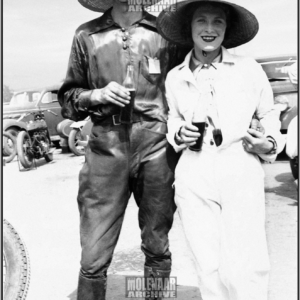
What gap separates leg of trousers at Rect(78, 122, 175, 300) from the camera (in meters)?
2.53

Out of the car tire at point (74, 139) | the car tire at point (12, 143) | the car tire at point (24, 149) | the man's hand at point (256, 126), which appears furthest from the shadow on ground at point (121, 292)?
the car tire at point (12, 143)

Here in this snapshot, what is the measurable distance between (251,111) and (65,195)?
17.6ft

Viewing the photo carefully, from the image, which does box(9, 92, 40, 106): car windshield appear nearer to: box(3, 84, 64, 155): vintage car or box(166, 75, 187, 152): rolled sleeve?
box(3, 84, 64, 155): vintage car

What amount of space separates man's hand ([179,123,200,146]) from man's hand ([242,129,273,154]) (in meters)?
0.23

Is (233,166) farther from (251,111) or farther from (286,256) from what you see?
(286,256)

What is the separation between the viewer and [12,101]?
1467 centimetres

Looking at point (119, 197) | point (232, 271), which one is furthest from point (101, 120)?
point (232, 271)

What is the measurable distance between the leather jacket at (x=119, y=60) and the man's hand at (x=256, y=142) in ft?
1.51

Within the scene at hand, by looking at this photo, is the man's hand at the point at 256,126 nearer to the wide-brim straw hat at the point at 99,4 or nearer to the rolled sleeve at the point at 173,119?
the rolled sleeve at the point at 173,119

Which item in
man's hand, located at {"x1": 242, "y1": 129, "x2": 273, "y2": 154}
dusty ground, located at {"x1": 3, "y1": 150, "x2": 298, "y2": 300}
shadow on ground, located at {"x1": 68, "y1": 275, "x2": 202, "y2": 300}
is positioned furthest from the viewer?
dusty ground, located at {"x1": 3, "y1": 150, "x2": 298, "y2": 300}

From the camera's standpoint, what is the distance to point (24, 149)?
10492 millimetres

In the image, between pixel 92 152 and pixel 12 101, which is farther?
pixel 12 101

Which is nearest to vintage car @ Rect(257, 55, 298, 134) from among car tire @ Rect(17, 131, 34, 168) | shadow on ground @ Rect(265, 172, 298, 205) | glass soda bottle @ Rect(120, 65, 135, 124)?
shadow on ground @ Rect(265, 172, 298, 205)

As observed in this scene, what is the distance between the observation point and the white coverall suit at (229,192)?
230 centimetres
